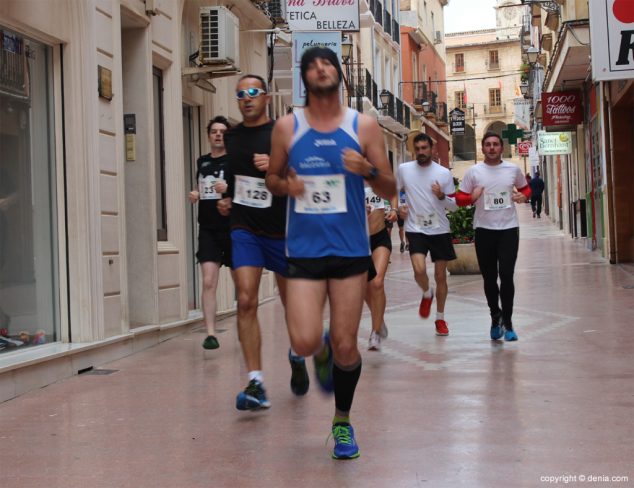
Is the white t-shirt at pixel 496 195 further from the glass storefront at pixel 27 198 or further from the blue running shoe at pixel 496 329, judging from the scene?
the glass storefront at pixel 27 198

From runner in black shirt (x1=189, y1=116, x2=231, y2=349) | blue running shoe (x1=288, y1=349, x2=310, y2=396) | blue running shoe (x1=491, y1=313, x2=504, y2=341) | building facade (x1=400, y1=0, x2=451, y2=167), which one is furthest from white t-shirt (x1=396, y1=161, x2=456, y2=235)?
building facade (x1=400, y1=0, x2=451, y2=167)

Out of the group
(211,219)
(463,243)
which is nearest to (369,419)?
(211,219)

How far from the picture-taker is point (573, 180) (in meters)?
31.0

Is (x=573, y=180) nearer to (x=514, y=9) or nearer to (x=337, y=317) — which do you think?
(x=337, y=317)

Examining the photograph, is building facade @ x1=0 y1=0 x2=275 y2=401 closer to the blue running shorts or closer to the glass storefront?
the glass storefront

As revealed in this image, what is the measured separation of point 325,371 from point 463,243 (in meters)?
13.5

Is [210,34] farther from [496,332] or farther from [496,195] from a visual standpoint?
[496,332]

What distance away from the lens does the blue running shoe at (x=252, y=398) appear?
6543 millimetres

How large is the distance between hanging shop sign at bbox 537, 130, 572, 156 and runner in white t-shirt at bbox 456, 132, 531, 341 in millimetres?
22955

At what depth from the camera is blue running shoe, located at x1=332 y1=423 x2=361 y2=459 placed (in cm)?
530

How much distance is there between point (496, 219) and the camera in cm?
959

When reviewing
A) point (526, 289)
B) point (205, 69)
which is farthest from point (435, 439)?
point (526, 289)

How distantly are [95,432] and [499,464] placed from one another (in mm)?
2421

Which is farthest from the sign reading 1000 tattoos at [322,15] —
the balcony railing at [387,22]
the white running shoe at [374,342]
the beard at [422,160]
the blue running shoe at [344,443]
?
the balcony railing at [387,22]
